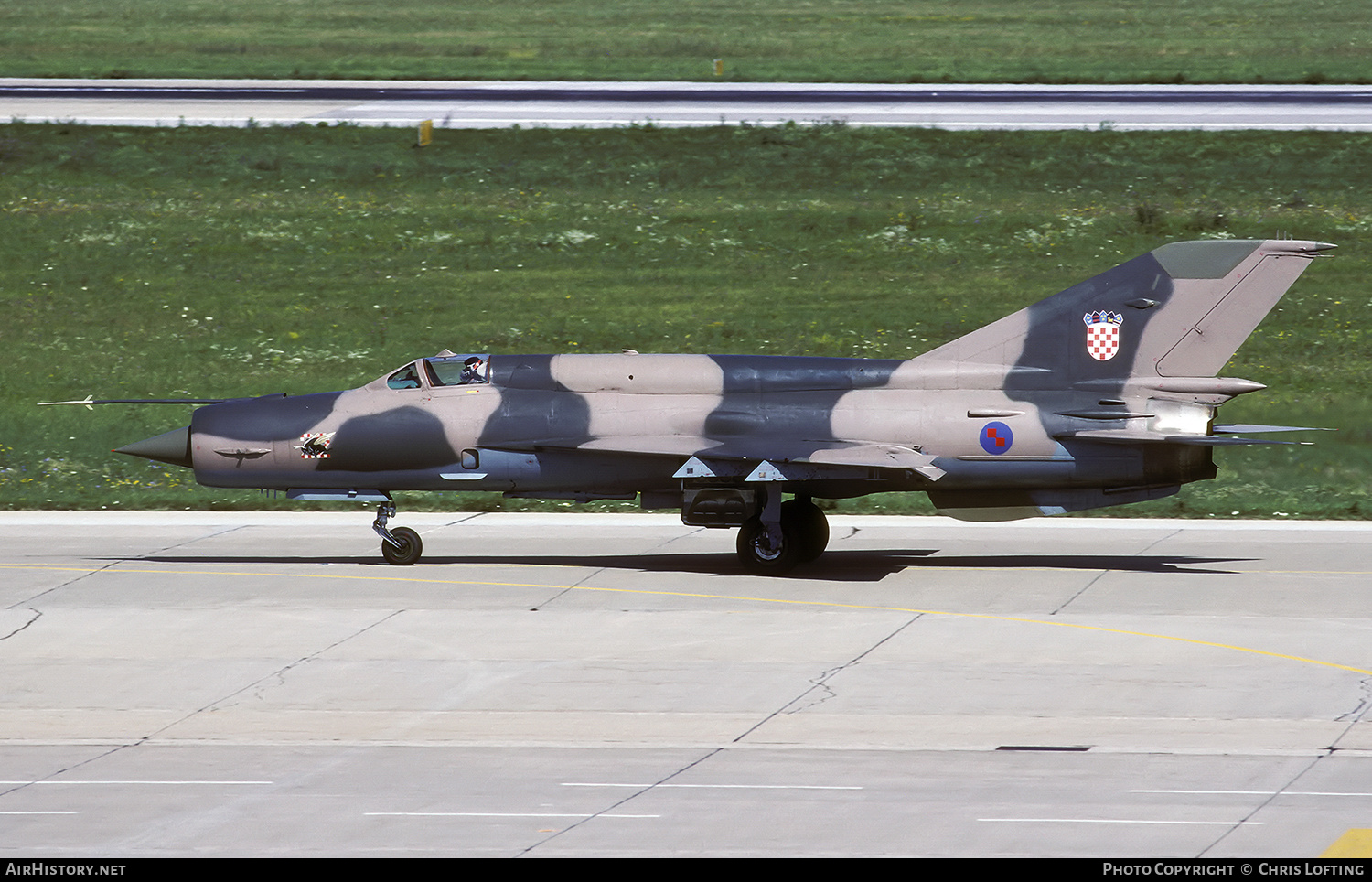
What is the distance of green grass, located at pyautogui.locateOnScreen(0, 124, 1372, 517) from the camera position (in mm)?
35562

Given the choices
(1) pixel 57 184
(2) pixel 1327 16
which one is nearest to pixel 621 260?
(1) pixel 57 184

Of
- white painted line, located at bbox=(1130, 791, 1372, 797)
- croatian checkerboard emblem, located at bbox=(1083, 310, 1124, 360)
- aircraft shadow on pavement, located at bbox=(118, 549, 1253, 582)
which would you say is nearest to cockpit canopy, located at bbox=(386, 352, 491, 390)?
aircraft shadow on pavement, located at bbox=(118, 549, 1253, 582)

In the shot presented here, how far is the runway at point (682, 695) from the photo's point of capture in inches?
464

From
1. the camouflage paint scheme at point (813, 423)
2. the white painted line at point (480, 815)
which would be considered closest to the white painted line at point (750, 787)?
the white painted line at point (480, 815)

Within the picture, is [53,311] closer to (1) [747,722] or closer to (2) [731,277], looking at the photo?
(2) [731,277]

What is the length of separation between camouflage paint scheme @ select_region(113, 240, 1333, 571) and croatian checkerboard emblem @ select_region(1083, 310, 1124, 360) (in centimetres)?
2

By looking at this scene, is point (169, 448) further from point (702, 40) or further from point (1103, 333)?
point (702, 40)

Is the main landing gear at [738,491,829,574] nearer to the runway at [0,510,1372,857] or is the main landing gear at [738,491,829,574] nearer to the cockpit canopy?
the runway at [0,510,1372,857]

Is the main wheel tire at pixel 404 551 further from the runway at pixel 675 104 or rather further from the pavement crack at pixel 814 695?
the runway at pixel 675 104

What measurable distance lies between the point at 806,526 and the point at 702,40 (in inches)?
1736

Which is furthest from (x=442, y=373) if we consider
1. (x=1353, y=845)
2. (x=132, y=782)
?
(x=1353, y=845)

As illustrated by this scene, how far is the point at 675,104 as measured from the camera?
4988cm

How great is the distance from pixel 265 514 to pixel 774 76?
33.3 m

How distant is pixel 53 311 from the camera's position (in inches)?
1507
